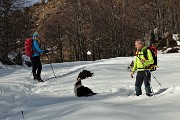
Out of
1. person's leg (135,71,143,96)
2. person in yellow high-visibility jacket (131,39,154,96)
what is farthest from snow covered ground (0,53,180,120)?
person in yellow high-visibility jacket (131,39,154,96)

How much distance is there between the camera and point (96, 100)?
26.7ft

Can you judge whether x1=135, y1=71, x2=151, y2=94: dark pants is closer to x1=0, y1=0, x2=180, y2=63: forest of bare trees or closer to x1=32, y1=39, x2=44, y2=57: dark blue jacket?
x1=32, y1=39, x2=44, y2=57: dark blue jacket

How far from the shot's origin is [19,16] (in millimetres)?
33219

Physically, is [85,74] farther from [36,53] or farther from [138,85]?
[138,85]

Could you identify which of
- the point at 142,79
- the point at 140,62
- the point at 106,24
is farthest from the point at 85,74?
the point at 106,24

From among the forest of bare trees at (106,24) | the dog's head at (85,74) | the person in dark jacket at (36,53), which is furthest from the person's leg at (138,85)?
the forest of bare trees at (106,24)

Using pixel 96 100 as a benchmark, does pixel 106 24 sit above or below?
above

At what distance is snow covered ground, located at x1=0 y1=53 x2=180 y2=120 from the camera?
5.95m

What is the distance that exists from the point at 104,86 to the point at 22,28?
2439 centimetres

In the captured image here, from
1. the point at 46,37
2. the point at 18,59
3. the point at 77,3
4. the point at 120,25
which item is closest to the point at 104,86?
the point at 18,59

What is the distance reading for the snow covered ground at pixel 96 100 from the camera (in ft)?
19.5

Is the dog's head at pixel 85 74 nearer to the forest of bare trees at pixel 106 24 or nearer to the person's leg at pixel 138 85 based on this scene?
the person's leg at pixel 138 85

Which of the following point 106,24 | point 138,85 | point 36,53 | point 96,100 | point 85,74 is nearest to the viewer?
point 96,100

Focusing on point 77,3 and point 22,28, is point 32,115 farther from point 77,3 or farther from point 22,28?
point 77,3
